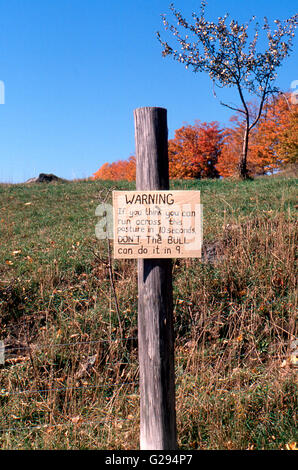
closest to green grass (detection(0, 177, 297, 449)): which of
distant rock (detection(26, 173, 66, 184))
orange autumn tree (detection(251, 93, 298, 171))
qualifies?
distant rock (detection(26, 173, 66, 184))

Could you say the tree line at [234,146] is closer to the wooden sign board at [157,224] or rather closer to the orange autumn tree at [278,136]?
the orange autumn tree at [278,136]

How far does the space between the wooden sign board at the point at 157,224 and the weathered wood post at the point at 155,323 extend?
0.09 meters

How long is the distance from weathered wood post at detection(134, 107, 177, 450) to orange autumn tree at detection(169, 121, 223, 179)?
35.5m

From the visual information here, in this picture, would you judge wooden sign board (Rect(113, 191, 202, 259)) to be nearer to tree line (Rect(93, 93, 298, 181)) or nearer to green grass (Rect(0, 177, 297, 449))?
green grass (Rect(0, 177, 297, 449))

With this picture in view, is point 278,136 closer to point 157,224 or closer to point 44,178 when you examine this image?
point 44,178

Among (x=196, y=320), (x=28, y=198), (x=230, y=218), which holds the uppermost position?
(x=28, y=198)

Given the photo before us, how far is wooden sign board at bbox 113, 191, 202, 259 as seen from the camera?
2.91 meters

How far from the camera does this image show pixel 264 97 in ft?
68.6

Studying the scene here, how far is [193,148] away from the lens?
128 feet

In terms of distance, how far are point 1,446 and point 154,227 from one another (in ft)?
7.47

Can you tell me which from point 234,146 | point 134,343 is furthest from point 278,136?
point 134,343

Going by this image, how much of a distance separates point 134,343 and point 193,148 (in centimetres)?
3540
